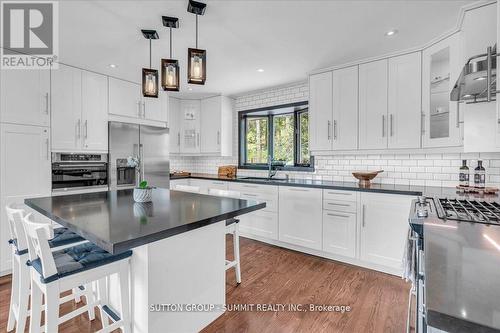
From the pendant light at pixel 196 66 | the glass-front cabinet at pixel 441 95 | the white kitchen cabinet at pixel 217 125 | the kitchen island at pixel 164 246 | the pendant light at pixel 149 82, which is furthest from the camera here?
the white kitchen cabinet at pixel 217 125

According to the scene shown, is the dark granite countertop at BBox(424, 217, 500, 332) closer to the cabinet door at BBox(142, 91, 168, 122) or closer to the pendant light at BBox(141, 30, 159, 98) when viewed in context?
the pendant light at BBox(141, 30, 159, 98)

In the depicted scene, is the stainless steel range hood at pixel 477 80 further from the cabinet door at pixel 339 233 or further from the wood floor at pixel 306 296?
the wood floor at pixel 306 296

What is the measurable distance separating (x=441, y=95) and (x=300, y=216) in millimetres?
2005

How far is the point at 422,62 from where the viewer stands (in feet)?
8.75

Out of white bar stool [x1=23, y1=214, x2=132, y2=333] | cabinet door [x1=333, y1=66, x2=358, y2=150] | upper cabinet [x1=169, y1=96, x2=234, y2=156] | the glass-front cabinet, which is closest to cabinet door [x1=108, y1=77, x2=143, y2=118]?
upper cabinet [x1=169, y1=96, x2=234, y2=156]

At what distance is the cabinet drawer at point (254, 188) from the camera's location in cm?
349

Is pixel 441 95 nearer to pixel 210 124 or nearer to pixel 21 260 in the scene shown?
pixel 210 124

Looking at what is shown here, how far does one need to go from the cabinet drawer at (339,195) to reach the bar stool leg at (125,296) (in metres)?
2.30

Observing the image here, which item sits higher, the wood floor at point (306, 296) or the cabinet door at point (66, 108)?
the cabinet door at point (66, 108)

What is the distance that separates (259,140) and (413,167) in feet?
8.19

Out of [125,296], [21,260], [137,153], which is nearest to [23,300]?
[21,260]

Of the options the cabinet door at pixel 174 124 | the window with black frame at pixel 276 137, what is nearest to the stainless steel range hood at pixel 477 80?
the window with black frame at pixel 276 137

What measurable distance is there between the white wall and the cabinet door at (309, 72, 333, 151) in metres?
0.39

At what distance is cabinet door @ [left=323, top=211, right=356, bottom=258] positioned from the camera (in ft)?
9.41
